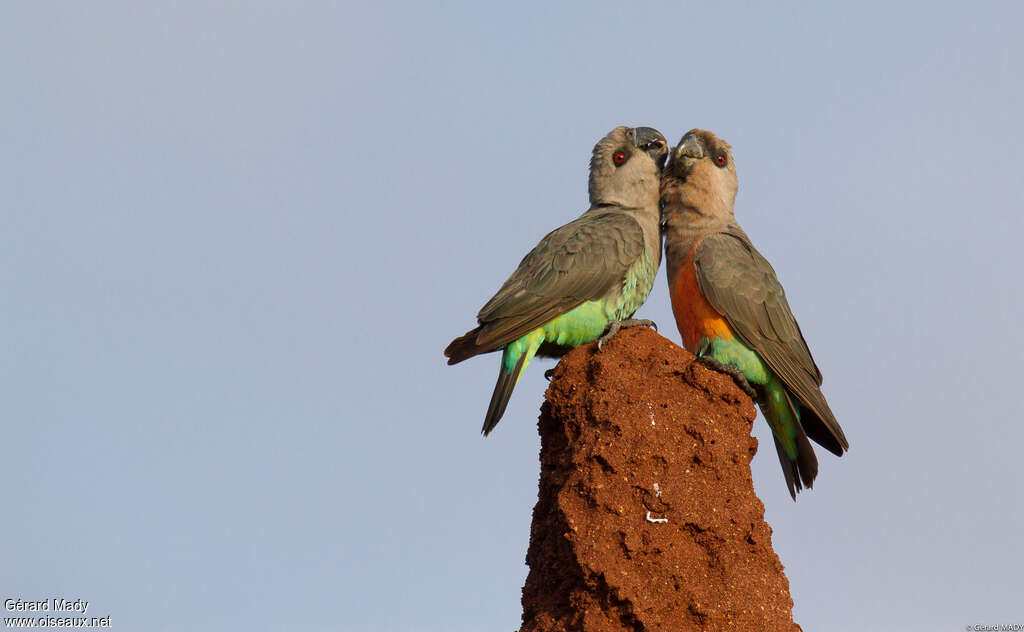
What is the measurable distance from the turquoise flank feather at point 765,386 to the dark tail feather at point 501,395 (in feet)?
5.64

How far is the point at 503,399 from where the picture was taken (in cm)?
903

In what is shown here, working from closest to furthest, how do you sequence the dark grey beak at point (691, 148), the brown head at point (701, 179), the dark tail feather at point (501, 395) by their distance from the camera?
the dark tail feather at point (501, 395) → the brown head at point (701, 179) → the dark grey beak at point (691, 148)

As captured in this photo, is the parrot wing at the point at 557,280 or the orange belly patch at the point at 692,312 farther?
the orange belly patch at the point at 692,312

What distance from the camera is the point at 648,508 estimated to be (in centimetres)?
730

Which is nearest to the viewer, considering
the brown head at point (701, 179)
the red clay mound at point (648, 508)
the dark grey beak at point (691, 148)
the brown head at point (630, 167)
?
the red clay mound at point (648, 508)

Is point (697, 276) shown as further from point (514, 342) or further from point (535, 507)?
point (535, 507)

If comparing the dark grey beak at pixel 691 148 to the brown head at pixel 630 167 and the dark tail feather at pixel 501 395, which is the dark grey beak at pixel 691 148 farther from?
the dark tail feather at pixel 501 395

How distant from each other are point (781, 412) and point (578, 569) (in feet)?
11.3

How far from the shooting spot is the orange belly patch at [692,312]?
9.52m

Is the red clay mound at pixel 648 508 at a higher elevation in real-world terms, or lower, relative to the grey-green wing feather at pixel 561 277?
lower

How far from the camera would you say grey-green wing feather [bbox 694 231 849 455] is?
9.44 m

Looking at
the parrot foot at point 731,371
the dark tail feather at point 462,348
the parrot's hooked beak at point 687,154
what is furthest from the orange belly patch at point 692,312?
the dark tail feather at point 462,348

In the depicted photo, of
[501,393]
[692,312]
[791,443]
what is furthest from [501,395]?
[791,443]

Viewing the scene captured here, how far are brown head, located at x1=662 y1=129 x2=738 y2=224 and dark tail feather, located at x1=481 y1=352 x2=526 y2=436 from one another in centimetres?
233
